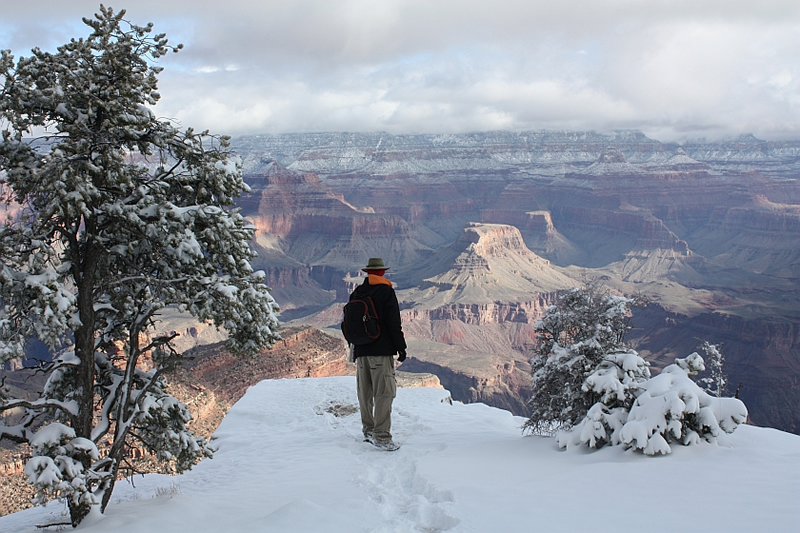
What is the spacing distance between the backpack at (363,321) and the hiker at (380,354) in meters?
0.07

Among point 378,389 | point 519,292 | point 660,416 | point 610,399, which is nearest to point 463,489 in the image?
point 378,389

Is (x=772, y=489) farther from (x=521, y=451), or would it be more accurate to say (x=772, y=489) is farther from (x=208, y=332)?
(x=208, y=332)

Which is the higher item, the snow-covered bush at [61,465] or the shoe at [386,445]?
the snow-covered bush at [61,465]

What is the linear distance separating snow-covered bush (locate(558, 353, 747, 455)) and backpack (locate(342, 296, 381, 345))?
330 cm

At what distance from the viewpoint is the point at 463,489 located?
6.82 metres

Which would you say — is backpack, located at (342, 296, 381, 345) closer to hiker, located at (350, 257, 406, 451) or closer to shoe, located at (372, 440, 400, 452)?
hiker, located at (350, 257, 406, 451)

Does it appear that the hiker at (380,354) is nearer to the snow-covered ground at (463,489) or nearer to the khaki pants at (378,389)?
the khaki pants at (378,389)

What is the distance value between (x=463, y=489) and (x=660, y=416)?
2.80 m

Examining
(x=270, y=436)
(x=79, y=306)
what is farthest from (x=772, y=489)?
(x=270, y=436)

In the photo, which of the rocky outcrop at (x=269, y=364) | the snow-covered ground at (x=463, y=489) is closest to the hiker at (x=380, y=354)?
the snow-covered ground at (x=463, y=489)

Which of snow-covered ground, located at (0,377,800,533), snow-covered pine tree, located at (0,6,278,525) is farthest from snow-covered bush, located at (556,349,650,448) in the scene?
snow-covered pine tree, located at (0,6,278,525)

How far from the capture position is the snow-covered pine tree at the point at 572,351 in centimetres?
1065

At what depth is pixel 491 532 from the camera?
5.43 meters

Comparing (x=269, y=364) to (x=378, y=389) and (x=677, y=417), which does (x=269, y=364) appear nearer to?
(x=378, y=389)
